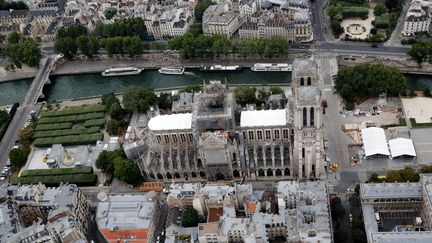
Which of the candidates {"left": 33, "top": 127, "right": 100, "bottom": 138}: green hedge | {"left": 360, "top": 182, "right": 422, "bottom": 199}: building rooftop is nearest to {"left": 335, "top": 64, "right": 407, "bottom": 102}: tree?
{"left": 360, "top": 182, "right": 422, "bottom": 199}: building rooftop

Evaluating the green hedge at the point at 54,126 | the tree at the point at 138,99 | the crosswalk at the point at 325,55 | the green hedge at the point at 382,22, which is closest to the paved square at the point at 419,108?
the crosswalk at the point at 325,55

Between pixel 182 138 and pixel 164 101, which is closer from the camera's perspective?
pixel 182 138

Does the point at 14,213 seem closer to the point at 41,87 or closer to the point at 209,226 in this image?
the point at 209,226

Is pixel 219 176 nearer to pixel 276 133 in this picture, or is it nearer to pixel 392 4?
pixel 276 133

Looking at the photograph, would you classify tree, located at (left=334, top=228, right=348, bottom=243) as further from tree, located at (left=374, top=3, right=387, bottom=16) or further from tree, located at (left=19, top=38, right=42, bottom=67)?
tree, located at (left=19, top=38, right=42, bottom=67)

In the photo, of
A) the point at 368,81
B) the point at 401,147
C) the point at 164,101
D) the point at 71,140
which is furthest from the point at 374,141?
the point at 71,140

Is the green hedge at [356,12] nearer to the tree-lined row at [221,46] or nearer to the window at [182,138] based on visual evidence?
the tree-lined row at [221,46]
